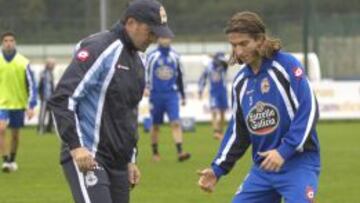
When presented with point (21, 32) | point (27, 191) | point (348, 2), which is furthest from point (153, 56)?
point (348, 2)

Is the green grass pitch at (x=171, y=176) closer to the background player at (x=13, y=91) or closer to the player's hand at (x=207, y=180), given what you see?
the background player at (x=13, y=91)

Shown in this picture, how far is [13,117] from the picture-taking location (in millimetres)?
17641

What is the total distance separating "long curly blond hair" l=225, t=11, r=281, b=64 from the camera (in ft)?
24.0

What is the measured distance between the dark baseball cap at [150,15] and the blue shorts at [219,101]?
19.0 m

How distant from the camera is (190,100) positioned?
1265 inches

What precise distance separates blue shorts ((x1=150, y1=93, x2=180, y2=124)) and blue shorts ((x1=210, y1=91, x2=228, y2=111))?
283 inches

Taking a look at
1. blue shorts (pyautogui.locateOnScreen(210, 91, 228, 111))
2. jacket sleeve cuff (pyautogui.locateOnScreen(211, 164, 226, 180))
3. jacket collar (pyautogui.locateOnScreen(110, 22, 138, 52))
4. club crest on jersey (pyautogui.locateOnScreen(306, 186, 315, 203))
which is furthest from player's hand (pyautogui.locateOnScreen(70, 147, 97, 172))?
blue shorts (pyautogui.locateOnScreen(210, 91, 228, 111))

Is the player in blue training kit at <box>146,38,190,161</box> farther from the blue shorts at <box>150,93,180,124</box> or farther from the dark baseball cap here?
→ the dark baseball cap

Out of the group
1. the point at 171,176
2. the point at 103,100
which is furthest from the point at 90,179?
the point at 171,176

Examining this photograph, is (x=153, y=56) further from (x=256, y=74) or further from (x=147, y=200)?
(x=256, y=74)

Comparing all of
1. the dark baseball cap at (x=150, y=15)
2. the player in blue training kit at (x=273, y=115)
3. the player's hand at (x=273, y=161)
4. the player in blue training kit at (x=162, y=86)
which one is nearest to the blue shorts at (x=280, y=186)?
the player in blue training kit at (x=273, y=115)

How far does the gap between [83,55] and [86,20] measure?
3248 cm

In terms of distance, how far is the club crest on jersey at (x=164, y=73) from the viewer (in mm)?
19047

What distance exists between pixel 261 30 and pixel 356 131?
21.5 m
